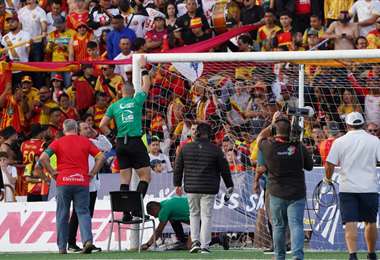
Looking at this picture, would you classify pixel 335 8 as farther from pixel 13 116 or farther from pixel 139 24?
pixel 13 116

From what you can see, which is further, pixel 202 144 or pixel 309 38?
pixel 309 38

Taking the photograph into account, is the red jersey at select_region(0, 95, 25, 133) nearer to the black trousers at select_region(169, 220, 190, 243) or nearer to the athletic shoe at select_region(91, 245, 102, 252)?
the black trousers at select_region(169, 220, 190, 243)

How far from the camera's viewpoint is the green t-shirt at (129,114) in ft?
67.2

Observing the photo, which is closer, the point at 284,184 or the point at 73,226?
the point at 284,184

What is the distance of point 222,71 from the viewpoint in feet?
74.3

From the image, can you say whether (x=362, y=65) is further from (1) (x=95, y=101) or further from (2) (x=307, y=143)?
(1) (x=95, y=101)

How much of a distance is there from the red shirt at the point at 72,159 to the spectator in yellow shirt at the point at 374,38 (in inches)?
276

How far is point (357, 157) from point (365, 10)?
914 cm

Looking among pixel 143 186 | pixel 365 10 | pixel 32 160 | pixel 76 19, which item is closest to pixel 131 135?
pixel 143 186

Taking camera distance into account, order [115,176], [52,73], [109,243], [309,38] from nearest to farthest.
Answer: [109,243] → [115,176] → [309,38] → [52,73]

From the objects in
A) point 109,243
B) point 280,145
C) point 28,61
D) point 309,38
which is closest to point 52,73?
point 28,61

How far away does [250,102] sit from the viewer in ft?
75.7

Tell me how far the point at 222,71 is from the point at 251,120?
97 centimetres

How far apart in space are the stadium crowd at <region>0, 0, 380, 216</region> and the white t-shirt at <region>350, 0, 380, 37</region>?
24mm
